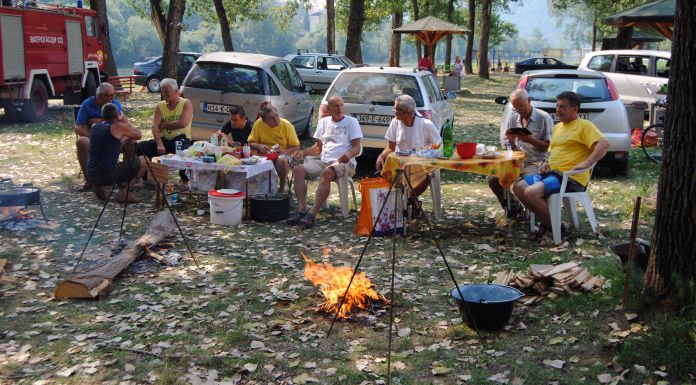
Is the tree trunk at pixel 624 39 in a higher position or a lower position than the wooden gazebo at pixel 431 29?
lower

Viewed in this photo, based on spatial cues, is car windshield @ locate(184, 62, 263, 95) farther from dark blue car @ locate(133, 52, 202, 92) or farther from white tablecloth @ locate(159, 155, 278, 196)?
dark blue car @ locate(133, 52, 202, 92)

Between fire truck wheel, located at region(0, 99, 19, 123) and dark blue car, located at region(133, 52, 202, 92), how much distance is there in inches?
389

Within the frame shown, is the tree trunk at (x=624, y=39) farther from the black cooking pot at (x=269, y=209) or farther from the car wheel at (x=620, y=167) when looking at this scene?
the black cooking pot at (x=269, y=209)

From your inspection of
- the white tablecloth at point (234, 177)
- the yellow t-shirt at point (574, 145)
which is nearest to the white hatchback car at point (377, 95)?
the white tablecloth at point (234, 177)

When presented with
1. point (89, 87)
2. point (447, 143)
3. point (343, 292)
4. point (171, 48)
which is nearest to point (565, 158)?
point (447, 143)

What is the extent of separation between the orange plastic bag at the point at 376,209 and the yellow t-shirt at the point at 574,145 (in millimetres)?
1700

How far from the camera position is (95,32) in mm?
21734

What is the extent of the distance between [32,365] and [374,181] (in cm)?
408

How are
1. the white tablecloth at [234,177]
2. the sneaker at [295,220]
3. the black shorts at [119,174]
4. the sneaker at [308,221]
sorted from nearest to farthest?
the sneaker at [308,221] < the sneaker at [295,220] < the white tablecloth at [234,177] < the black shorts at [119,174]

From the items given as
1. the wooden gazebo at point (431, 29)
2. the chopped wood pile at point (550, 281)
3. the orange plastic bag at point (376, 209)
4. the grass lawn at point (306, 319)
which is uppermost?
the wooden gazebo at point (431, 29)

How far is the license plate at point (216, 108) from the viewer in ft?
37.7

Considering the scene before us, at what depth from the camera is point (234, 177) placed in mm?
9094

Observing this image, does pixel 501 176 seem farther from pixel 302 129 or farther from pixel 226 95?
pixel 302 129

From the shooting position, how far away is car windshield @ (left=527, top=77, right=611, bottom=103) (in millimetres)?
10750
